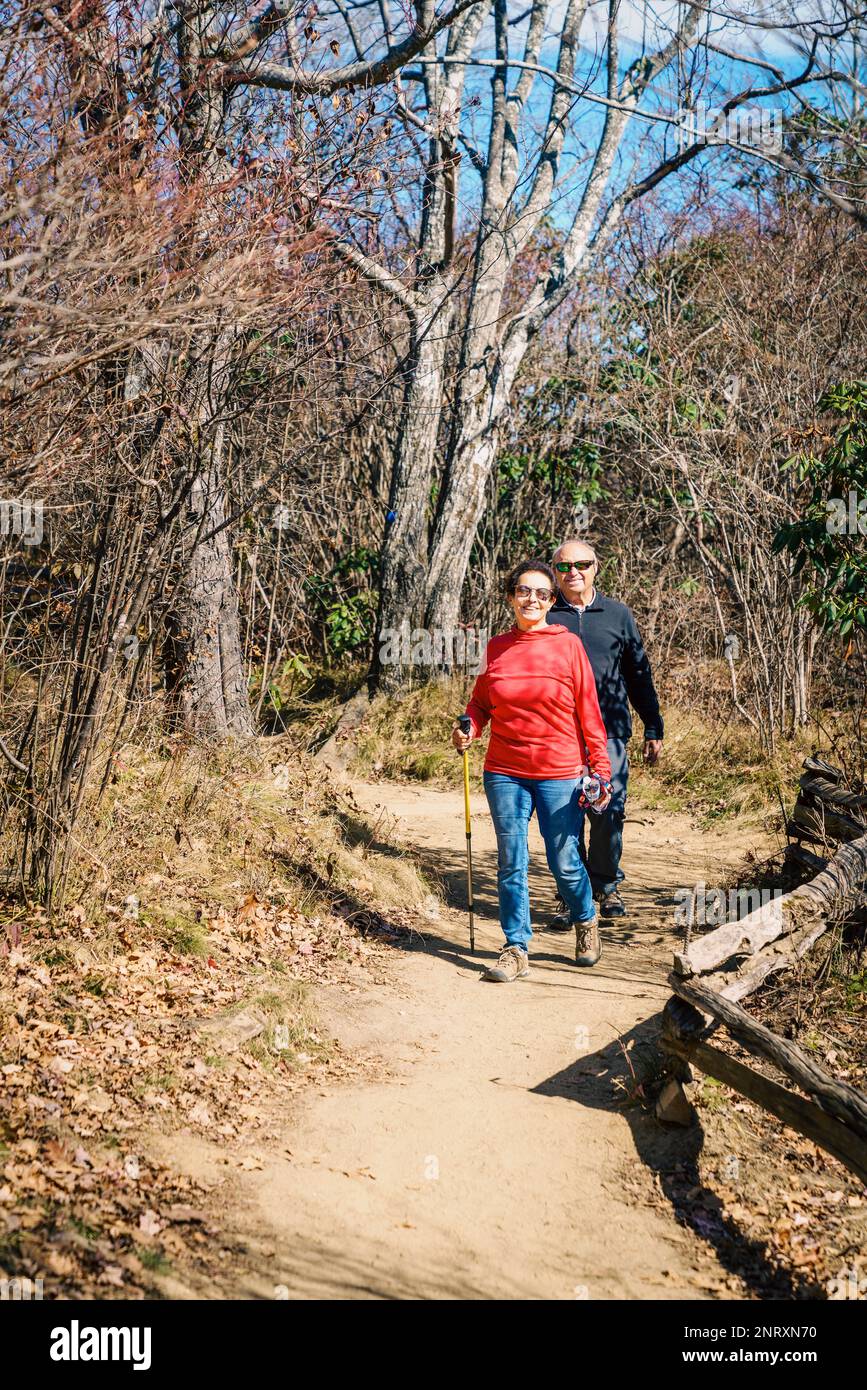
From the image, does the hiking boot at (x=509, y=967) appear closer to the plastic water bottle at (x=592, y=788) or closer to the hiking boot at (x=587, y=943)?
the hiking boot at (x=587, y=943)

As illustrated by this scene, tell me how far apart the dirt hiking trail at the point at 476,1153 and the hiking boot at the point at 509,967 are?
8 centimetres

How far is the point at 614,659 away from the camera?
6.77 m

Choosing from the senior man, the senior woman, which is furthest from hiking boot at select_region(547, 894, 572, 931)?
the senior woman

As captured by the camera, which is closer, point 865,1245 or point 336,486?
point 865,1245

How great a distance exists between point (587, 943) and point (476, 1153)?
6.55ft

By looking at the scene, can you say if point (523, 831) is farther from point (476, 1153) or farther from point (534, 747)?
point (476, 1153)

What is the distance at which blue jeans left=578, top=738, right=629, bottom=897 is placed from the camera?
6652mm

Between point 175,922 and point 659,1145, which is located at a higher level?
point 175,922

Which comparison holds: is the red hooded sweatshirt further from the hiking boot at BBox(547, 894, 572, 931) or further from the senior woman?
the hiking boot at BBox(547, 894, 572, 931)

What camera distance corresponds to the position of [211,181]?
5520 mm

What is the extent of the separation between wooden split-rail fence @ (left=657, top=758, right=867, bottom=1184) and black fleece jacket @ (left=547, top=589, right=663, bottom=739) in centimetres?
120
